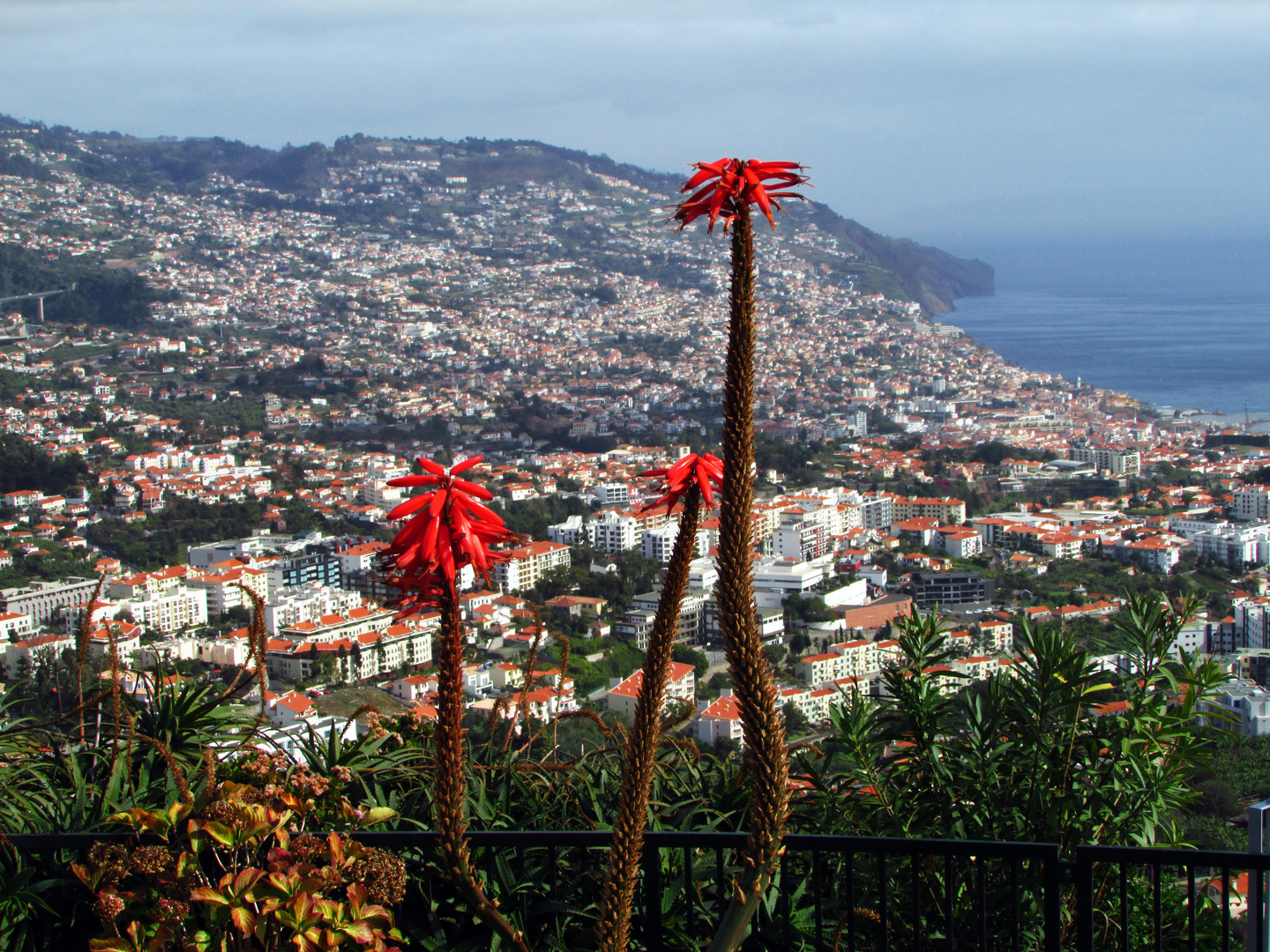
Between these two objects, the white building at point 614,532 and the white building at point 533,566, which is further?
the white building at point 614,532

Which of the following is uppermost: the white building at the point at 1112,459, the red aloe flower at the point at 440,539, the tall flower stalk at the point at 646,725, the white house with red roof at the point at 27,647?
the red aloe flower at the point at 440,539

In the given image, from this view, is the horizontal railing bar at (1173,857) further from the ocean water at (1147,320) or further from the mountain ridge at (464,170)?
the mountain ridge at (464,170)

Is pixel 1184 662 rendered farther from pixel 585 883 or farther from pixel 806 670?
pixel 806 670

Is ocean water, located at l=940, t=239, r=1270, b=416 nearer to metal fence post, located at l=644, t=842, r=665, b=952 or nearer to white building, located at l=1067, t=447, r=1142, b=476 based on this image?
white building, located at l=1067, t=447, r=1142, b=476

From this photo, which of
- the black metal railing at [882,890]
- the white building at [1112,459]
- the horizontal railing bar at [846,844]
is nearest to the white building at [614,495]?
the white building at [1112,459]

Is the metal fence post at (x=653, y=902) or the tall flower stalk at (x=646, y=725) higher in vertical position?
the tall flower stalk at (x=646, y=725)

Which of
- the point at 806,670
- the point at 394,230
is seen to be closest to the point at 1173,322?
the point at 394,230

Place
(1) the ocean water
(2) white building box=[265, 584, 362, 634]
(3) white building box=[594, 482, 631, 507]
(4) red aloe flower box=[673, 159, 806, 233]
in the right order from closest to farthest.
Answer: (4) red aloe flower box=[673, 159, 806, 233] < (2) white building box=[265, 584, 362, 634] < (3) white building box=[594, 482, 631, 507] < (1) the ocean water

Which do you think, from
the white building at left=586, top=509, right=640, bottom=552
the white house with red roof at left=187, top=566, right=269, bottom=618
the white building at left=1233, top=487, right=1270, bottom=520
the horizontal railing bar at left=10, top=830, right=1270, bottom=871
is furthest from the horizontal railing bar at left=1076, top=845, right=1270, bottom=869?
the white building at left=1233, top=487, right=1270, bottom=520
